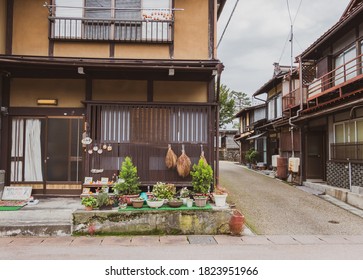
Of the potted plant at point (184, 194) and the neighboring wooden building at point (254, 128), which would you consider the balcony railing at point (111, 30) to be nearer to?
the potted plant at point (184, 194)

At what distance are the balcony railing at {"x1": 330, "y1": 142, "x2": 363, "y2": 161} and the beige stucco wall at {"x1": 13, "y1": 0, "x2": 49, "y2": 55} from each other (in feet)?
39.2

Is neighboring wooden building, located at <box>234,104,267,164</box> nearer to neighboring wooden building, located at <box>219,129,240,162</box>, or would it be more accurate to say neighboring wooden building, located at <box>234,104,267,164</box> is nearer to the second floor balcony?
neighboring wooden building, located at <box>219,129,240,162</box>

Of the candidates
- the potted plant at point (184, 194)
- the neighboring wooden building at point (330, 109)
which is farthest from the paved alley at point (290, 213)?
the potted plant at point (184, 194)

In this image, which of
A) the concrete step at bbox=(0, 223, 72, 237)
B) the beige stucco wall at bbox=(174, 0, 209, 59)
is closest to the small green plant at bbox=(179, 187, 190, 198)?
the concrete step at bbox=(0, 223, 72, 237)

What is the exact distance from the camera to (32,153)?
9.73 metres

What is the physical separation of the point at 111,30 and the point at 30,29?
8.78ft

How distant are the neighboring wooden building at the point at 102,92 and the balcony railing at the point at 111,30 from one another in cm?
3

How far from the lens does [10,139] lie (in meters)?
9.63

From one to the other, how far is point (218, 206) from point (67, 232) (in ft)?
13.1

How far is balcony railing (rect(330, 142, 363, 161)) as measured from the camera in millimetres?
11281

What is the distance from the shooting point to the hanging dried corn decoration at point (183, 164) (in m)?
8.77

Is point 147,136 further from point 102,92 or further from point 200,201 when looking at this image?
point 200,201
